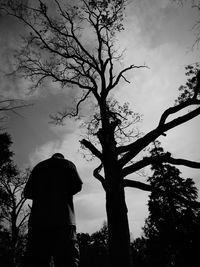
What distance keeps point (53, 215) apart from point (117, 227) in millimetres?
4193

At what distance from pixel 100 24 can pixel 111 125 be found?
23.1 ft

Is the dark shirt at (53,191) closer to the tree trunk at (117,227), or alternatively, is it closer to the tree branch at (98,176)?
the tree trunk at (117,227)

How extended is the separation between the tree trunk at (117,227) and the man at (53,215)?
12.4 ft

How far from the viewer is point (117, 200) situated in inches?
274

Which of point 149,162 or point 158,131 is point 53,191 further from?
point 158,131

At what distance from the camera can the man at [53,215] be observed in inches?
107

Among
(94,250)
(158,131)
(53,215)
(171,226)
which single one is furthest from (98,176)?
(94,250)

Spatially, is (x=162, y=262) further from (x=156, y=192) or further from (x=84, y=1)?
(x=84, y=1)

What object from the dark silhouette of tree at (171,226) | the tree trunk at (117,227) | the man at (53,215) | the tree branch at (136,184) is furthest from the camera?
the dark silhouette of tree at (171,226)

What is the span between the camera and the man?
271 cm

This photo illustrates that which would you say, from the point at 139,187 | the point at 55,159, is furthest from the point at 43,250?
the point at 139,187

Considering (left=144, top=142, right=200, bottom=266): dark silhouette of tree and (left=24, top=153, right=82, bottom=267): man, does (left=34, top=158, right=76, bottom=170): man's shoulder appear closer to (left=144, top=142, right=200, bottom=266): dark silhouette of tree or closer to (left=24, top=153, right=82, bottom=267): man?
(left=24, top=153, right=82, bottom=267): man

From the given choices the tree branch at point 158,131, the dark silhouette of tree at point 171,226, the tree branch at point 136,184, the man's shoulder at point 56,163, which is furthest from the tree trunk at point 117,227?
the dark silhouette of tree at point 171,226

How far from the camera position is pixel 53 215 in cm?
289
